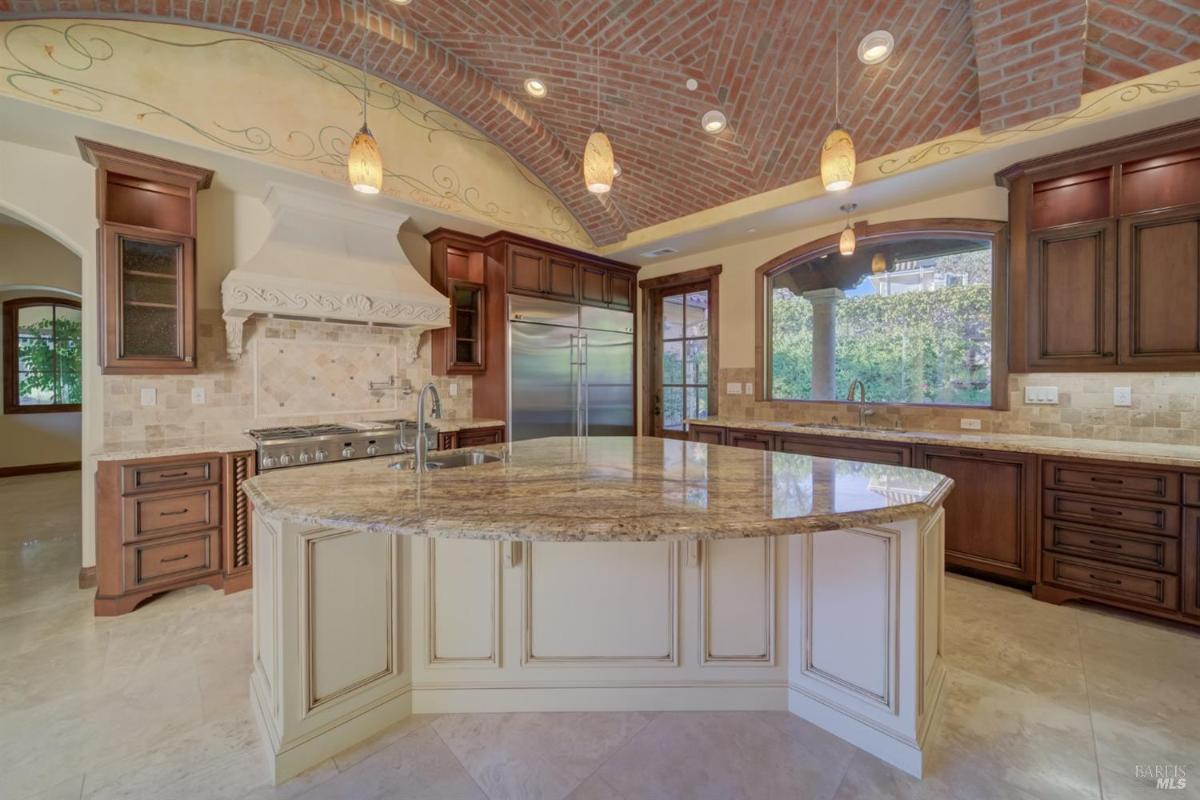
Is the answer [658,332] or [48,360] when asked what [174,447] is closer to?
[658,332]

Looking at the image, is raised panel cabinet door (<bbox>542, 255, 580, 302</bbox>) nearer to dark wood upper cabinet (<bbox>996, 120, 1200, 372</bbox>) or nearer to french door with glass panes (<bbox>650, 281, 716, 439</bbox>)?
french door with glass panes (<bbox>650, 281, 716, 439</bbox>)

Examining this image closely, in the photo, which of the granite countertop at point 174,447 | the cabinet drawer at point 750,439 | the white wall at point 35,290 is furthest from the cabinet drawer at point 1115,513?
the white wall at point 35,290

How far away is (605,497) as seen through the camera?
4.95ft

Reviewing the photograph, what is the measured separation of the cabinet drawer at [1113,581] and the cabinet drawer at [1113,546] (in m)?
0.04

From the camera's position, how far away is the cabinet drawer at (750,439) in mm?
4152

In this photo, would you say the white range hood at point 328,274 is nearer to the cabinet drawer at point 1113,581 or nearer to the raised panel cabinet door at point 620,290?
the raised panel cabinet door at point 620,290

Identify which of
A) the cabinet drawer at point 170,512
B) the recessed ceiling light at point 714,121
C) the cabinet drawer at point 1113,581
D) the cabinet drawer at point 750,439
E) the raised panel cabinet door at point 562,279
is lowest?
the cabinet drawer at point 1113,581

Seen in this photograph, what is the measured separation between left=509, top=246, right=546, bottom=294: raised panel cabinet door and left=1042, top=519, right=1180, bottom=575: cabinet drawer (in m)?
4.17

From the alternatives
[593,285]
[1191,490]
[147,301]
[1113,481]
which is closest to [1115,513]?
[1113,481]

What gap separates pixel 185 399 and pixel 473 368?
6.93 ft

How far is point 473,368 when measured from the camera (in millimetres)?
4656

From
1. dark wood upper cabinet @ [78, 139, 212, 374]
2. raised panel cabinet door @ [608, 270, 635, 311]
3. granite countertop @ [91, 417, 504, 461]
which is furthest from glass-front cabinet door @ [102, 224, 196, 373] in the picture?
raised panel cabinet door @ [608, 270, 635, 311]

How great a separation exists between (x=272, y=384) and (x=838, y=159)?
13.1 feet

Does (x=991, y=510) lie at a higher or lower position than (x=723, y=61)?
lower
